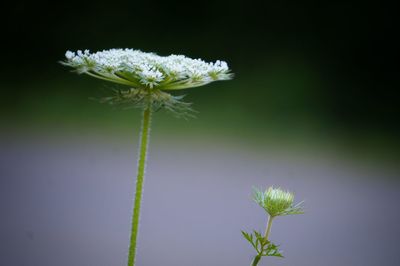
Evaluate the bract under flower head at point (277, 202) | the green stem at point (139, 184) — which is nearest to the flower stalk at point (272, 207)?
the bract under flower head at point (277, 202)

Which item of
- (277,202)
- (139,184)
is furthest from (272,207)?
(139,184)

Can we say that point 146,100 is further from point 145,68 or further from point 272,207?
point 272,207

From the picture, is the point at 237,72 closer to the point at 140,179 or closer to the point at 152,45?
the point at 152,45

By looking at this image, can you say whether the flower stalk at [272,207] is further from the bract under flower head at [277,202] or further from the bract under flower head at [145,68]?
the bract under flower head at [145,68]

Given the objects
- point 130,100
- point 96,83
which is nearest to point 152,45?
point 96,83

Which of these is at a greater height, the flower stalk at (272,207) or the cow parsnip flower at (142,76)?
the cow parsnip flower at (142,76)

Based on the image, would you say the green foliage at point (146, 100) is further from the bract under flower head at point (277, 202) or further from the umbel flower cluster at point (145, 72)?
the bract under flower head at point (277, 202)

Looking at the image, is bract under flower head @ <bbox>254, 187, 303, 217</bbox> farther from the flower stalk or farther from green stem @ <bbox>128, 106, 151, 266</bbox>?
green stem @ <bbox>128, 106, 151, 266</bbox>
